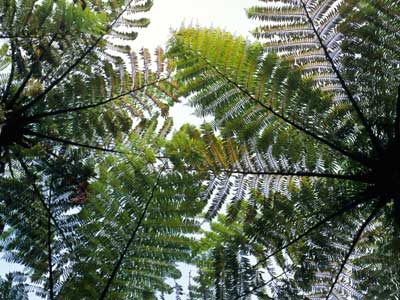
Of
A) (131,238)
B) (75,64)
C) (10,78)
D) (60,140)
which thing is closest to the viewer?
(131,238)

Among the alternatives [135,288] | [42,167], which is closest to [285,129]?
[135,288]

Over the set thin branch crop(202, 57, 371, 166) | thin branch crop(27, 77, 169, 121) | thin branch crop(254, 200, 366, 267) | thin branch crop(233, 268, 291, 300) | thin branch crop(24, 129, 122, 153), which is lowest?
thin branch crop(233, 268, 291, 300)

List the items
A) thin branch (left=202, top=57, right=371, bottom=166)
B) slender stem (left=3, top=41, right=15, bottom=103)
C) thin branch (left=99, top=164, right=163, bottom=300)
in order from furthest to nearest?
slender stem (left=3, top=41, right=15, bottom=103), thin branch (left=202, top=57, right=371, bottom=166), thin branch (left=99, top=164, right=163, bottom=300)

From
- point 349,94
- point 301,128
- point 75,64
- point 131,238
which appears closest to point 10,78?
point 75,64

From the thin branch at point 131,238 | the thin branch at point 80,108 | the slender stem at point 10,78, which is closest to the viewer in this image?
the thin branch at point 131,238

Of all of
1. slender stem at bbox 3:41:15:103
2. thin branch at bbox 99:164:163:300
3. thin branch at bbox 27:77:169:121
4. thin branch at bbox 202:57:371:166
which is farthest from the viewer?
slender stem at bbox 3:41:15:103

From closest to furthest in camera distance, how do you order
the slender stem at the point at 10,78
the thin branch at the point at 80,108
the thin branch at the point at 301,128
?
the thin branch at the point at 301,128, the thin branch at the point at 80,108, the slender stem at the point at 10,78

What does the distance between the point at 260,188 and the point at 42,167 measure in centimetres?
127

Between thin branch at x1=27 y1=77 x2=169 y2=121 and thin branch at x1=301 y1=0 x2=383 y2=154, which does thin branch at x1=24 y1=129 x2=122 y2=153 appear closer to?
thin branch at x1=27 y1=77 x2=169 y2=121

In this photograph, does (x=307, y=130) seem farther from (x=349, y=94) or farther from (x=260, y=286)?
(x=260, y=286)

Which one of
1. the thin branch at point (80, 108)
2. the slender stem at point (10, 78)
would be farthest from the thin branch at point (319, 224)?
the slender stem at point (10, 78)

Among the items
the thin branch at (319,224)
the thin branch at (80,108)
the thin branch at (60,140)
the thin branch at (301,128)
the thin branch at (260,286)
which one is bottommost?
the thin branch at (260,286)

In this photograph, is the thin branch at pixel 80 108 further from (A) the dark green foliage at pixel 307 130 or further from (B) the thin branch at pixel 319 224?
(B) the thin branch at pixel 319 224

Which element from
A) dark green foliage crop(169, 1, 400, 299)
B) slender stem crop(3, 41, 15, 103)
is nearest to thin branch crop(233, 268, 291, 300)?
dark green foliage crop(169, 1, 400, 299)
